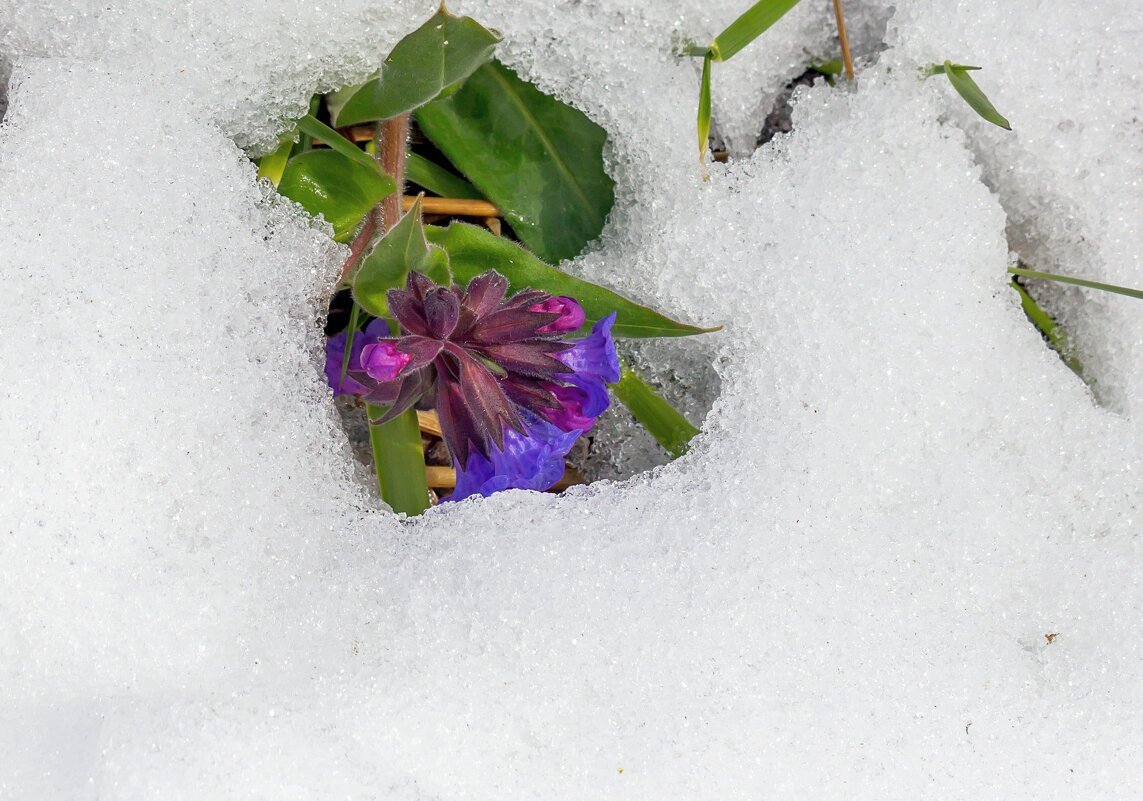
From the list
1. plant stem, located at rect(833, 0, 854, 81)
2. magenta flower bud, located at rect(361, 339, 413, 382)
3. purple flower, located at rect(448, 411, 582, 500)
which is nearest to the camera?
magenta flower bud, located at rect(361, 339, 413, 382)

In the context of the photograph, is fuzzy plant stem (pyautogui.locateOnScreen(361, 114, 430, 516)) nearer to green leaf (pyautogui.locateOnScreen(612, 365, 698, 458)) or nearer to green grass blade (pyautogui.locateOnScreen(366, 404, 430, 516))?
green grass blade (pyautogui.locateOnScreen(366, 404, 430, 516))

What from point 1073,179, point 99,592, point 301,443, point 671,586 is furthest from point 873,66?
point 99,592

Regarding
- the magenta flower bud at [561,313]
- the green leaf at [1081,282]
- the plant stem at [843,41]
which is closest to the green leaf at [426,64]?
the magenta flower bud at [561,313]

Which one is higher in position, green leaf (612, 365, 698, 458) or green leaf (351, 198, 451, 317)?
green leaf (351, 198, 451, 317)

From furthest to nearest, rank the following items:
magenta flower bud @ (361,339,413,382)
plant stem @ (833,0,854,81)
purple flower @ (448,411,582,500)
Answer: plant stem @ (833,0,854,81) < purple flower @ (448,411,582,500) < magenta flower bud @ (361,339,413,382)

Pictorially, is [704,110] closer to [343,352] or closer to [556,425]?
[556,425]

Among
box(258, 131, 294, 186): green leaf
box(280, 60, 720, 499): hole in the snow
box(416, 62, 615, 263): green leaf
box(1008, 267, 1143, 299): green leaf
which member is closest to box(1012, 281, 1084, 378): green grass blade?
box(1008, 267, 1143, 299): green leaf

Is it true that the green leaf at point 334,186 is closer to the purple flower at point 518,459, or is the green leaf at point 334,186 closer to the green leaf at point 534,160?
the green leaf at point 534,160
